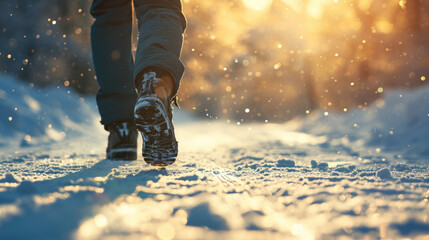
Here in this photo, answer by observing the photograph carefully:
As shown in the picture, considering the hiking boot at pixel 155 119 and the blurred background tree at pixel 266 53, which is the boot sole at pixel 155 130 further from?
the blurred background tree at pixel 266 53

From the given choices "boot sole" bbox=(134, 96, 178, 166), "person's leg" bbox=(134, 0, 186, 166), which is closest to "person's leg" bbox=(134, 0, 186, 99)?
"person's leg" bbox=(134, 0, 186, 166)

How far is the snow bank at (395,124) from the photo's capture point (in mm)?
2709

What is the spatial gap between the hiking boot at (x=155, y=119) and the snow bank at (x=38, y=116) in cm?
204

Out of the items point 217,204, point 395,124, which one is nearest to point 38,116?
point 217,204

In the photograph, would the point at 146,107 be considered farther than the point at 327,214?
Yes

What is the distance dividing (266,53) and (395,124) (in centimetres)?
835

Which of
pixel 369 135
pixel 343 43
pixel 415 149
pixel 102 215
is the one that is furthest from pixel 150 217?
pixel 343 43

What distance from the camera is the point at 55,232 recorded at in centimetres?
62

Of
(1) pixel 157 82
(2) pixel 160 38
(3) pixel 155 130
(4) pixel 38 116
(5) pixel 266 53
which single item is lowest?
(3) pixel 155 130

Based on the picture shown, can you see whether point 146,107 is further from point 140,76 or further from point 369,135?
point 369,135

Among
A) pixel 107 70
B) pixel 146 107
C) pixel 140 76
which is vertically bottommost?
pixel 146 107

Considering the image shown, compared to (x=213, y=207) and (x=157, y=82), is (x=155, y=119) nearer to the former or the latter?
(x=157, y=82)

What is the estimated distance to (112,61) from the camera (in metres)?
1.87

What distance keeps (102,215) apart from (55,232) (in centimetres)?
12
